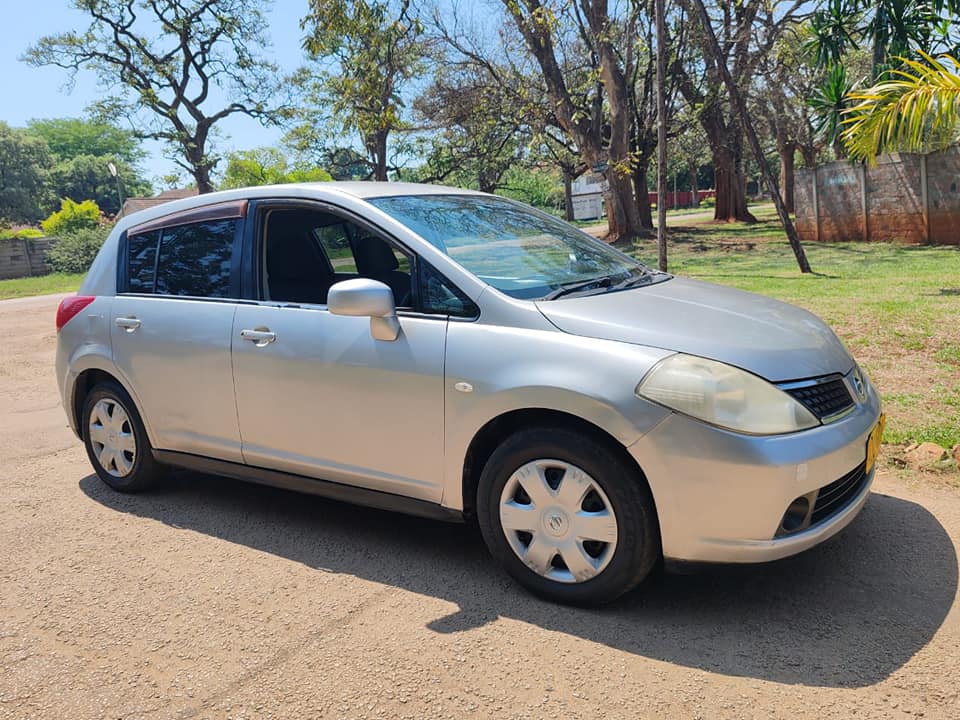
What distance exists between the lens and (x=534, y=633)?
10.5 ft

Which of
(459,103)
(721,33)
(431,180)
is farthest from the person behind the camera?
(431,180)

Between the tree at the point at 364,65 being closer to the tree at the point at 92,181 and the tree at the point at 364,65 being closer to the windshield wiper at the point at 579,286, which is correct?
the windshield wiper at the point at 579,286

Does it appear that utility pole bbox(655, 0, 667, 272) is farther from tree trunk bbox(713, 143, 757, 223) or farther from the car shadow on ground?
tree trunk bbox(713, 143, 757, 223)

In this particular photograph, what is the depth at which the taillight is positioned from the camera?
4996 millimetres

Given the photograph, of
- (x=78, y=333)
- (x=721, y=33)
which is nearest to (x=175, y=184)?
(x=721, y=33)

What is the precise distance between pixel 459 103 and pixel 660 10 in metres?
15.5

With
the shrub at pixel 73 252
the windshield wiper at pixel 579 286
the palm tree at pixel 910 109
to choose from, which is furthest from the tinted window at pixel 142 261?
the shrub at pixel 73 252

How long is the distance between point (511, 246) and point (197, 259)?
5.78 feet

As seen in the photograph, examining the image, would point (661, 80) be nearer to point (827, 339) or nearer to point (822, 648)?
A: point (827, 339)

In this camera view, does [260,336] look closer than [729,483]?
No

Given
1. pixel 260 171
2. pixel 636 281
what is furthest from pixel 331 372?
pixel 260 171

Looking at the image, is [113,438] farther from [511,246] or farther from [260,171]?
[260,171]

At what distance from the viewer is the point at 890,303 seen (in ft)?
29.7

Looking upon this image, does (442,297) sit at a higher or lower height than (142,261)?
lower
